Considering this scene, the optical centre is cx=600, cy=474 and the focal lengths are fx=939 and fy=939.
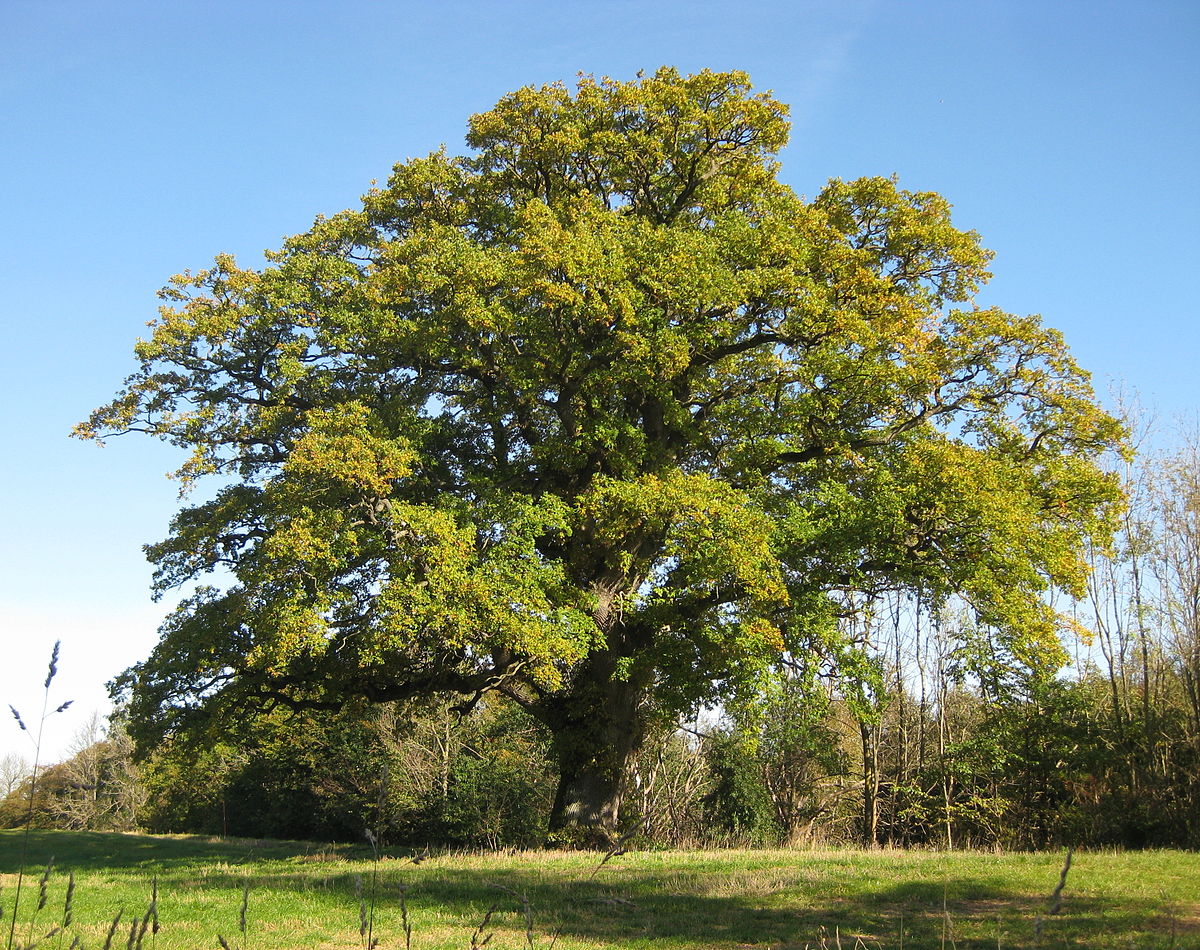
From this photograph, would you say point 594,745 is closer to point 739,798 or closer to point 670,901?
point 670,901

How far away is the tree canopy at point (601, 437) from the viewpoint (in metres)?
14.5

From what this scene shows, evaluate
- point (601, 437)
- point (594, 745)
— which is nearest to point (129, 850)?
point (594, 745)

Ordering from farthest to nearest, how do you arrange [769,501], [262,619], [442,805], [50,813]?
[50,813]
[442,805]
[769,501]
[262,619]

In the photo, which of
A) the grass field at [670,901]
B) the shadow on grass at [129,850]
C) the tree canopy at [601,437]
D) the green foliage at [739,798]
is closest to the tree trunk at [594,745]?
the tree canopy at [601,437]

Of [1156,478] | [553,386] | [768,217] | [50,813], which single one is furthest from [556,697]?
[50,813]

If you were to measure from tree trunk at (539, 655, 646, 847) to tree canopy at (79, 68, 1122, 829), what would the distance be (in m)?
0.06

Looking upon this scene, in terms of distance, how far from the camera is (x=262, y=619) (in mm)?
13891

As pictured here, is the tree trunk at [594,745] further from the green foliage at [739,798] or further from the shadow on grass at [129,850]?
the green foliage at [739,798]

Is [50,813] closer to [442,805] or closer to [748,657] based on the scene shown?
[442,805]

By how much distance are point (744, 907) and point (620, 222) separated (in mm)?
11432

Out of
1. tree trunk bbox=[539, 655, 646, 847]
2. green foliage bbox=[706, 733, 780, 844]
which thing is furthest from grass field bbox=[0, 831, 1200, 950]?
green foliage bbox=[706, 733, 780, 844]

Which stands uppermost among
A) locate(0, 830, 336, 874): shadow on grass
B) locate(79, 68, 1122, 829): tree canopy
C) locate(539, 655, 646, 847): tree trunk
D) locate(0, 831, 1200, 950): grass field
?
locate(79, 68, 1122, 829): tree canopy

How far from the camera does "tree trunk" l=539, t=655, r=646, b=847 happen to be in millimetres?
17156

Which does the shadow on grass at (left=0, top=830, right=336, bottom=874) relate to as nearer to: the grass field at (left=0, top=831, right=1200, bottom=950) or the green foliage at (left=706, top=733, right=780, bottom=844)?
the grass field at (left=0, top=831, right=1200, bottom=950)
